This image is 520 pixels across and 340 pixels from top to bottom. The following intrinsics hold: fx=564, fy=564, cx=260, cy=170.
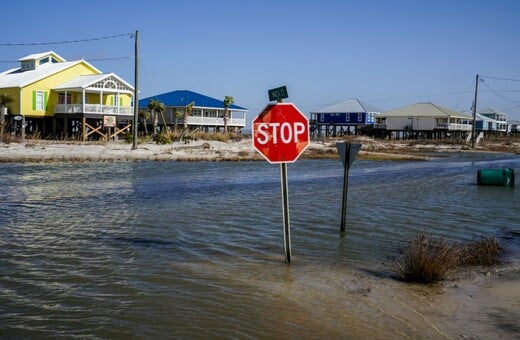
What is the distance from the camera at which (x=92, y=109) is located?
46.4 metres

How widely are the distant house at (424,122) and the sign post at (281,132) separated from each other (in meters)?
85.5

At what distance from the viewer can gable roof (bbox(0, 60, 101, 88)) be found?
47156 mm

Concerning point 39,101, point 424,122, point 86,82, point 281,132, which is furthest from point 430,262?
point 424,122

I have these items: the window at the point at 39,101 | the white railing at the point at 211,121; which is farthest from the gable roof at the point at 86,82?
the white railing at the point at 211,121

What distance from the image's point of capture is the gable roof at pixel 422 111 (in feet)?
295

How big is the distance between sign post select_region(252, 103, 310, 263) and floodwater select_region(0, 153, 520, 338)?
1.67m

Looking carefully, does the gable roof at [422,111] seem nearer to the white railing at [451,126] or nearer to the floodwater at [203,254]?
the white railing at [451,126]

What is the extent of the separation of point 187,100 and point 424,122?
41.5 metres

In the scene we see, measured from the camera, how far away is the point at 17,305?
602 cm

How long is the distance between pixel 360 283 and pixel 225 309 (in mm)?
2120

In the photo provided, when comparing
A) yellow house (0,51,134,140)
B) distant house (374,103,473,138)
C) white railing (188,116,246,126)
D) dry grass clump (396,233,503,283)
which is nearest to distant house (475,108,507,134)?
distant house (374,103,473,138)

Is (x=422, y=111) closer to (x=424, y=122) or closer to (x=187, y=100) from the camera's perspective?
(x=424, y=122)

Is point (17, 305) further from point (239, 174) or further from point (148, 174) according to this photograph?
point (239, 174)

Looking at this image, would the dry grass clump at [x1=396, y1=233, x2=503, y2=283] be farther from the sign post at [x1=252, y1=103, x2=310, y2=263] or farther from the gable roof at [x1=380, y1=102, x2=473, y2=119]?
the gable roof at [x1=380, y1=102, x2=473, y2=119]
